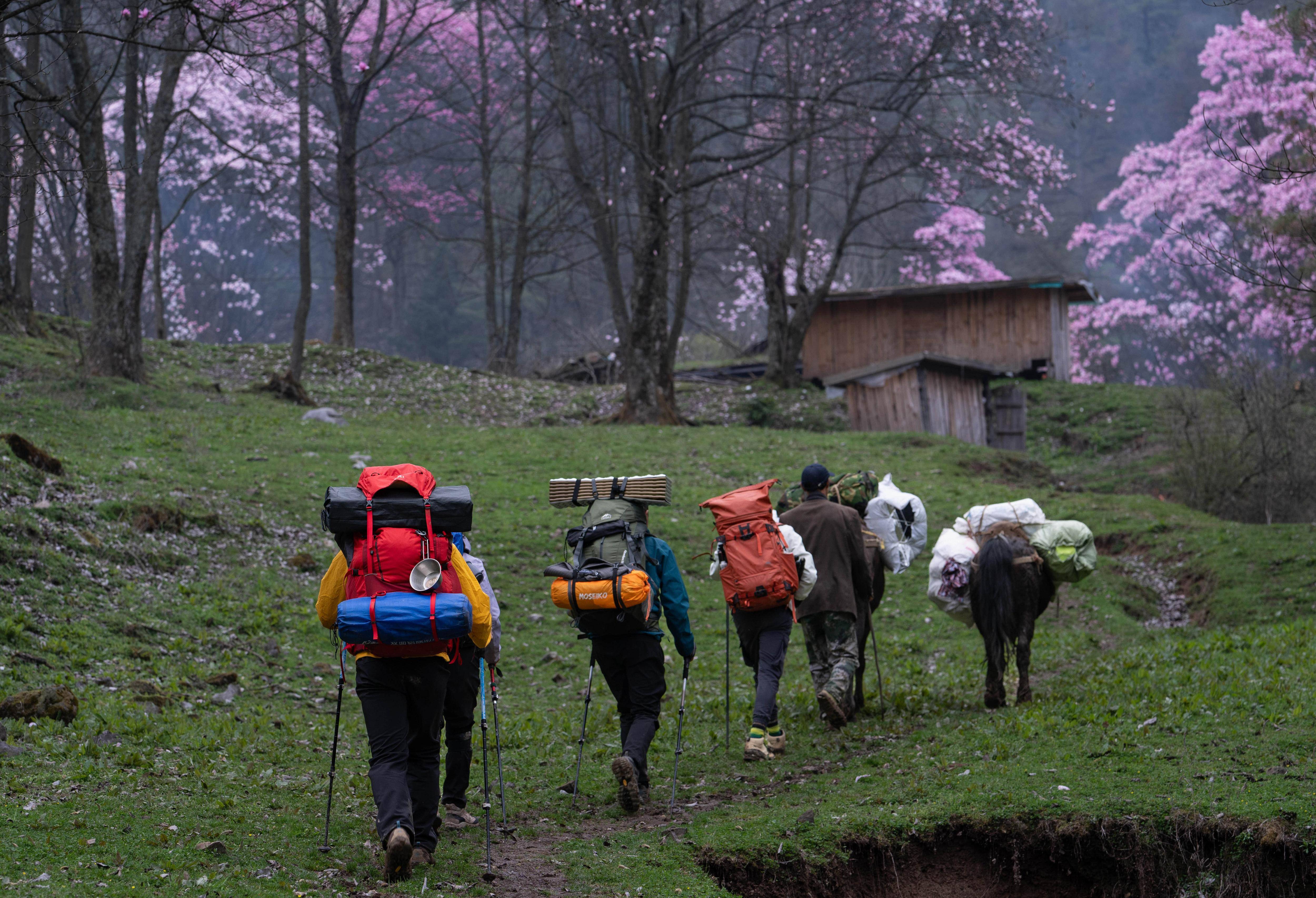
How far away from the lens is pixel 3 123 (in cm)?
1070

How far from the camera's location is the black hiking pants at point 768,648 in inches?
324

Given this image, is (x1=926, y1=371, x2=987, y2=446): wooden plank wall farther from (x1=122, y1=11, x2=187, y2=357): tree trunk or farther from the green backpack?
the green backpack

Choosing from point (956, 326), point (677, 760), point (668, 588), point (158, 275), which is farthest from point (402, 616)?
point (956, 326)

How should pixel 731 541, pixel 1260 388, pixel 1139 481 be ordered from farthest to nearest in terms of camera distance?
1. pixel 1139 481
2. pixel 1260 388
3. pixel 731 541

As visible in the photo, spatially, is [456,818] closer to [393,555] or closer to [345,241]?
[393,555]

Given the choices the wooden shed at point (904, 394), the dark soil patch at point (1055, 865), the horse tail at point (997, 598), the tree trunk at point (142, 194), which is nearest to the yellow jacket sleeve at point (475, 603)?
the dark soil patch at point (1055, 865)

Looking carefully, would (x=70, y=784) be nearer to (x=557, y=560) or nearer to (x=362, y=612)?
(x=362, y=612)

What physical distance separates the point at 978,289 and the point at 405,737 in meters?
32.7

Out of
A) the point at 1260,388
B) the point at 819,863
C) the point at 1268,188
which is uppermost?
the point at 1268,188

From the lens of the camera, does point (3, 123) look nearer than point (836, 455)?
Yes

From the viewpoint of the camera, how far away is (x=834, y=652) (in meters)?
8.99

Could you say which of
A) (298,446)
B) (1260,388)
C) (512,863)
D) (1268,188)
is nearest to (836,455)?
(1260,388)

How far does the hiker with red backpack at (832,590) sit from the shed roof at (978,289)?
2704 centimetres

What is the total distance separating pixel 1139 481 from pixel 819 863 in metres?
21.5
